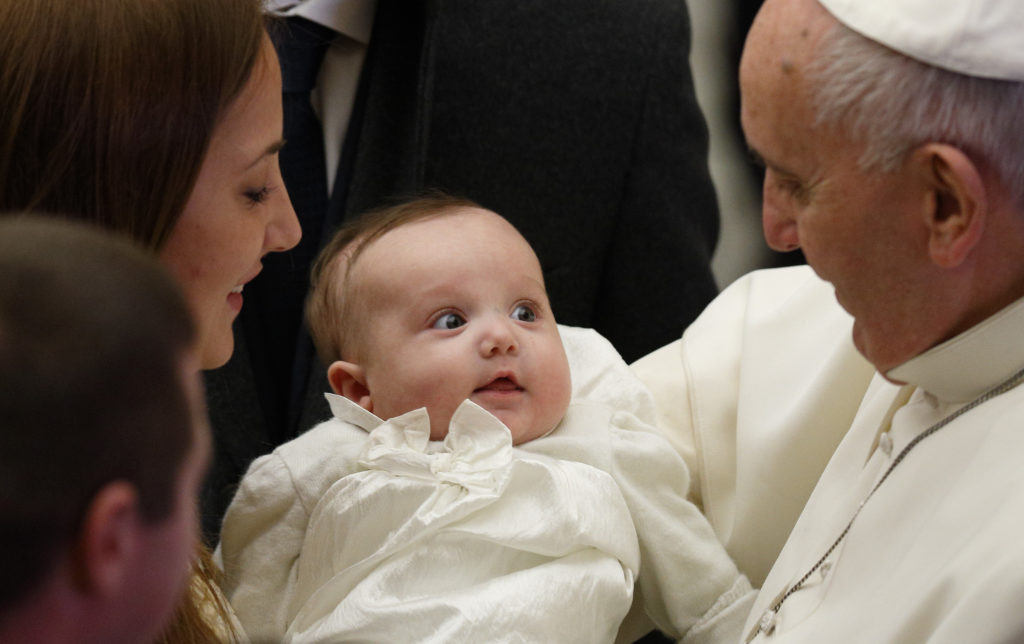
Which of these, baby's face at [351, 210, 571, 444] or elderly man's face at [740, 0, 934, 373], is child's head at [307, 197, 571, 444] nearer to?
baby's face at [351, 210, 571, 444]

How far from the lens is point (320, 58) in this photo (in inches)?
101

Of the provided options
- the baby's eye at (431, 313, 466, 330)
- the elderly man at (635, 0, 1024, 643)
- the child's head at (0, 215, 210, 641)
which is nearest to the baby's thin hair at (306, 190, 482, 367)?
the baby's eye at (431, 313, 466, 330)

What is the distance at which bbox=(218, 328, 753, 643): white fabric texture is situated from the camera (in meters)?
1.59

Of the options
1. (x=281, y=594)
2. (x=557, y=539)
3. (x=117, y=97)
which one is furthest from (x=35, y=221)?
(x=281, y=594)

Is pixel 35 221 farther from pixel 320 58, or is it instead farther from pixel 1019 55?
pixel 320 58

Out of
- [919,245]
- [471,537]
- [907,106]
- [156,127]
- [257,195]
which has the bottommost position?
[471,537]

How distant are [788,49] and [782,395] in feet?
2.44

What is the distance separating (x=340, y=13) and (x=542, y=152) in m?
0.51

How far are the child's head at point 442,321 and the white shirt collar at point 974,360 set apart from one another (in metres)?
0.64

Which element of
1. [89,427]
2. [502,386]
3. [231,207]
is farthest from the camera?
[502,386]

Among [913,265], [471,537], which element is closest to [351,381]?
[471,537]

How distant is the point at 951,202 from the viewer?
119 centimetres

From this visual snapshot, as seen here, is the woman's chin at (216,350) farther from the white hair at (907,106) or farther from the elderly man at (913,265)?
the white hair at (907,106)

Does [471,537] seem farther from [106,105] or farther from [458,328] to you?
[106,105]
